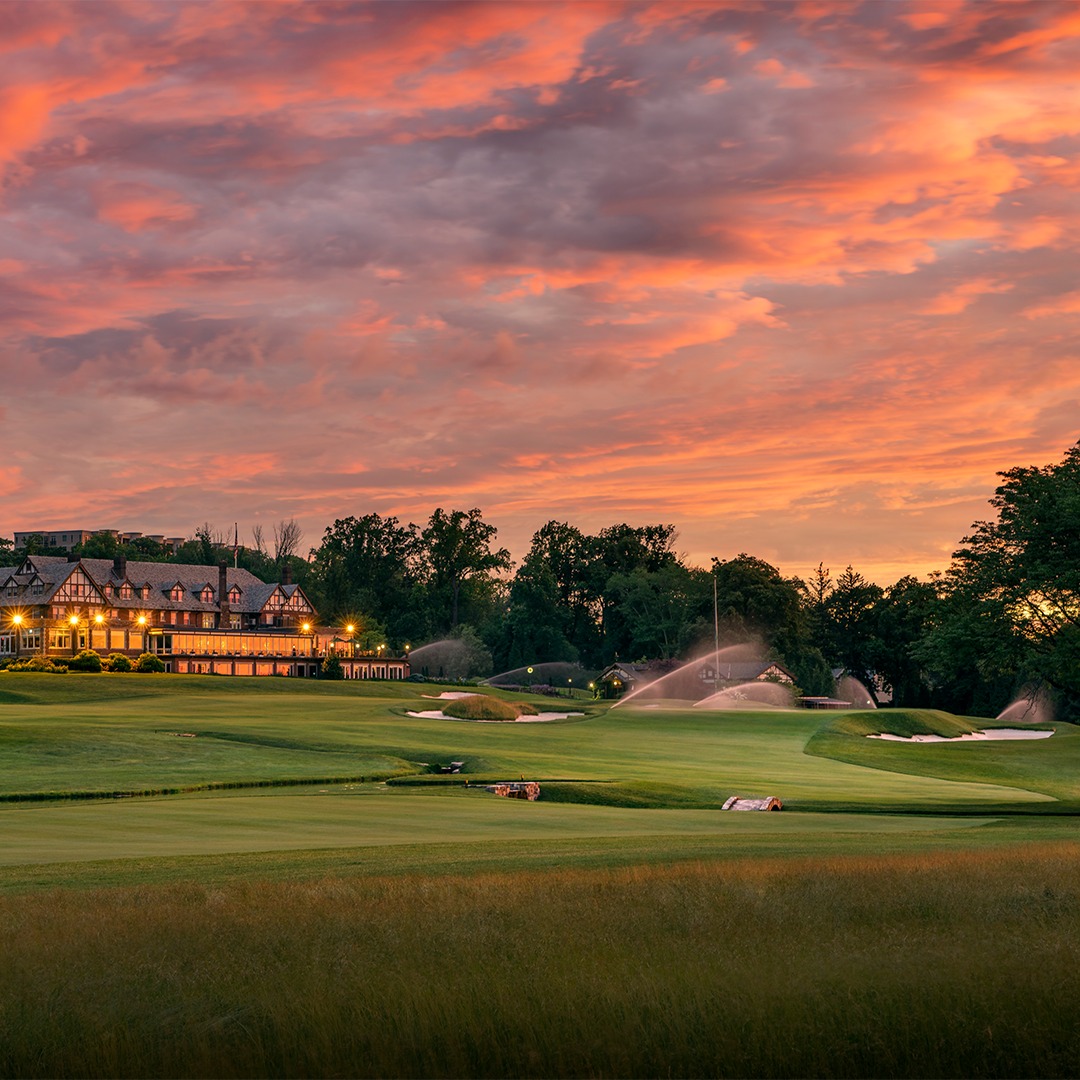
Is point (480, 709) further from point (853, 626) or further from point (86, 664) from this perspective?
point (853, 626)

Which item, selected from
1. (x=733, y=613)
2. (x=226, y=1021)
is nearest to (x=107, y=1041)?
(x=226, y=1021)

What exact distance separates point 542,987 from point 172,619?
15326 centimetres

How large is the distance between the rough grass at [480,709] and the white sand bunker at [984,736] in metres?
25.6

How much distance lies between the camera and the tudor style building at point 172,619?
144 meters

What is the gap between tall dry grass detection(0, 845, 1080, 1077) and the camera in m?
10.8

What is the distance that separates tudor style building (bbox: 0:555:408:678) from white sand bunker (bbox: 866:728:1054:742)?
7574 cm

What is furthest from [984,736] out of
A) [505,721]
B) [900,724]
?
[505,721]

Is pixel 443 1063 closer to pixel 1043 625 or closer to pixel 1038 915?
pixel 1038 915

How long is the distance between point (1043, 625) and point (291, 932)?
44.6 metres

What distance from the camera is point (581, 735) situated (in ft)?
257

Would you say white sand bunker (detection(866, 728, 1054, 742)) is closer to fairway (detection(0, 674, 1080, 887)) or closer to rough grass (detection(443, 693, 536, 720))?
fairway (detection(0, 674, 1080, 887))

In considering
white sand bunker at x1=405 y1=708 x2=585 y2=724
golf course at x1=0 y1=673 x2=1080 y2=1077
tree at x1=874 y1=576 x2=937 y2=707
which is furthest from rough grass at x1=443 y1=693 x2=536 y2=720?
tree at x1=874 y1=576 x2=937 y2=707

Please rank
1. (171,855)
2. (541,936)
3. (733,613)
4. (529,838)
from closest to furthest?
(541,936) → (171,855) → (529,838) → (733,613)

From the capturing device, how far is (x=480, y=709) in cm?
9381
